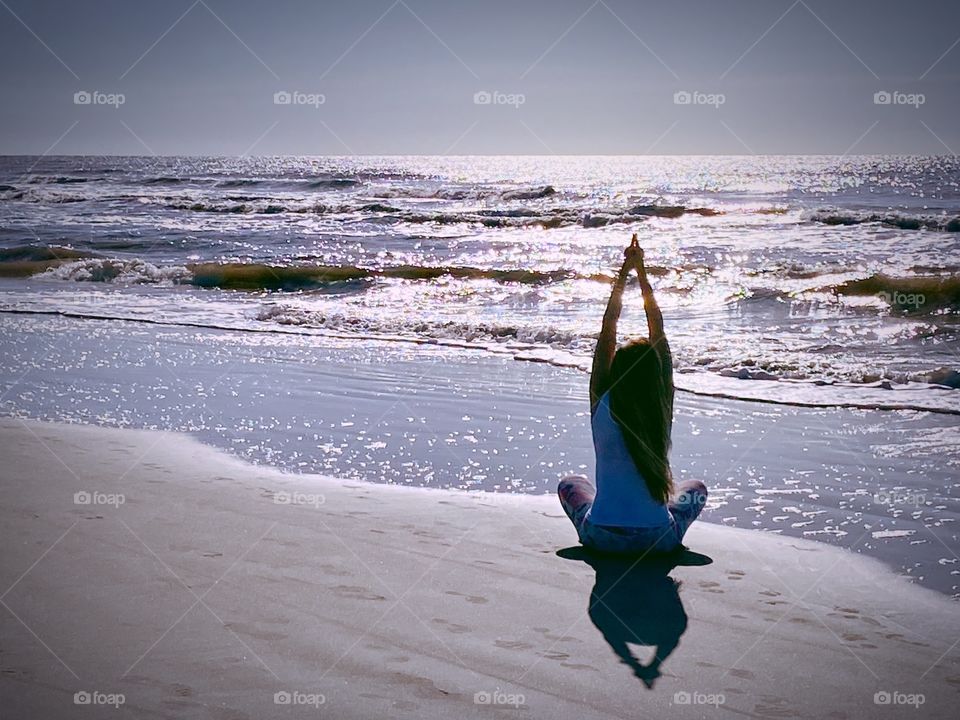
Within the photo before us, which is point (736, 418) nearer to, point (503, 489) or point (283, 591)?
point (503, 489)

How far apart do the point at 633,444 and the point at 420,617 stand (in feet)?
4.27

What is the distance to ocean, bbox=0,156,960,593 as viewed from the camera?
662 centimetres

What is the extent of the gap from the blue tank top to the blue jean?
0.04 meters

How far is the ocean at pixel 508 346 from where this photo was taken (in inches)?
261

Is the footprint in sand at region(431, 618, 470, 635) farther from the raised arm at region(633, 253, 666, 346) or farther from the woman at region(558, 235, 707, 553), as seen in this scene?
the raised arm at region(633, 253, 666, 346)

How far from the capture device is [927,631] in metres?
3.96

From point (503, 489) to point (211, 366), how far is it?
18.1 ft

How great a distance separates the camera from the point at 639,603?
420 cm

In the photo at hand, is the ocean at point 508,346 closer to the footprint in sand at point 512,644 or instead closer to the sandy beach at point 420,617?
the sandy beach at point 420,617

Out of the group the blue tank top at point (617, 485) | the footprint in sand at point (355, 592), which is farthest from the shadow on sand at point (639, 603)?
the footprint in sand at point (355, 592)

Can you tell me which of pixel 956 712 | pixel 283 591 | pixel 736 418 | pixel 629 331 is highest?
pixel 629 331

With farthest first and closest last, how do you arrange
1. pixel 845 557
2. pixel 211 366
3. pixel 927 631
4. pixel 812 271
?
pixel 812 271 < pixel 211 366 < pixel 845 557 < pixel 927 631

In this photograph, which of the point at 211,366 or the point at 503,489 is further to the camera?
the point at 211,366

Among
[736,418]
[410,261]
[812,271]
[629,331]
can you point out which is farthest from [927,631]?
[410,261]
